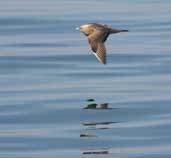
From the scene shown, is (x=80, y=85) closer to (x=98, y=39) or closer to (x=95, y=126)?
(x=98, y=39)

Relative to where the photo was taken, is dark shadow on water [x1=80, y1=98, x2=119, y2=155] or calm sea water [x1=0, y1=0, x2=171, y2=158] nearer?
dark shadow on water [x1=80, y1=98, x2=119, y2=155]

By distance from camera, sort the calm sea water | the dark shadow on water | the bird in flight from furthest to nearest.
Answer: the bird in flight, the calm sea water, the dark shadow on water

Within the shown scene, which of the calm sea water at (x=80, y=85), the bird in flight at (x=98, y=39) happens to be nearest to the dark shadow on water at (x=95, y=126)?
the calm sea water at (x=80, y=85)

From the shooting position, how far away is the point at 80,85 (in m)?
13.8

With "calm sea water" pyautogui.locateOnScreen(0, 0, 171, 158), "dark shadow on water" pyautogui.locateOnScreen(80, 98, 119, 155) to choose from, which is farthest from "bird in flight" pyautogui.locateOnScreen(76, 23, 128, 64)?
"dark shadow on water" pyautogui.locateOnScreen(80, 98, 119, 155)

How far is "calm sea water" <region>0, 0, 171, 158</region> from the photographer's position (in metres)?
11.0

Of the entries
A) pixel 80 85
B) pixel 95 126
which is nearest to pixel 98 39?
pixel 80 85

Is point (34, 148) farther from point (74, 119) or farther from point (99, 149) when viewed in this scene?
point (74, 119)

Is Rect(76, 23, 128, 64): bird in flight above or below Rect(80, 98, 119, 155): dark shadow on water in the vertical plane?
above

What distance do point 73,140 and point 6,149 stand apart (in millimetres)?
745

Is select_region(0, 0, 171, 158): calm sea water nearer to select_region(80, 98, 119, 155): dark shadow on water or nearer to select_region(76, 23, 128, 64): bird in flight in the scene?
select_region(80, 98, 119, 155): dark shadow on water

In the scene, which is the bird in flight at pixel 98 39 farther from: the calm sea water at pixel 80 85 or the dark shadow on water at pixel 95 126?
the dark shadow on water at pixel 95 126

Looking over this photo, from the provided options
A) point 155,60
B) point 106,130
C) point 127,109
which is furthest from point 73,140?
point 155,60

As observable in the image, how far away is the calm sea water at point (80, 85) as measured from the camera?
432 inches
